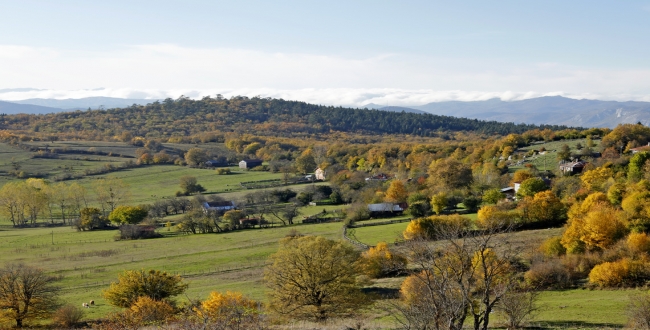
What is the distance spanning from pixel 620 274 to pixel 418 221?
21.9m

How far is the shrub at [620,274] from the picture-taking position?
3547 cm

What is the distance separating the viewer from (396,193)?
76.6m

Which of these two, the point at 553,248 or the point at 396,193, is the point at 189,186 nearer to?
the point at 396,193

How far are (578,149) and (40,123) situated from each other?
178m

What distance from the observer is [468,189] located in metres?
75.5

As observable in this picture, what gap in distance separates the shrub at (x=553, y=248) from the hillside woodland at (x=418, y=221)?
112 mm

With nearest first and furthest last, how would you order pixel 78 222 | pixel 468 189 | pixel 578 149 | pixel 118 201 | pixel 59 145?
pixel 78 222 < pixel 468 189 < pixel 118 201 < pixel 578 149 < pixel 59 145

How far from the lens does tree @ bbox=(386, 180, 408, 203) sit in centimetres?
7556

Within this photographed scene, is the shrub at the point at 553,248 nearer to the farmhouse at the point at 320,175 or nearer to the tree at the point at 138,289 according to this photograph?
the tree at the point at 138,289

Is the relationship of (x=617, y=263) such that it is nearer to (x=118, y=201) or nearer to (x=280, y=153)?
(x=118, y=201)

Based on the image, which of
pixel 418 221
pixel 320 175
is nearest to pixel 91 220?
pixel 418 221

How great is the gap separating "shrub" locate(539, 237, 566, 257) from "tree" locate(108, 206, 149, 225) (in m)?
49.6

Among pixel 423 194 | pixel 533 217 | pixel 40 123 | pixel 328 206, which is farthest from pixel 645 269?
pixel 40 123

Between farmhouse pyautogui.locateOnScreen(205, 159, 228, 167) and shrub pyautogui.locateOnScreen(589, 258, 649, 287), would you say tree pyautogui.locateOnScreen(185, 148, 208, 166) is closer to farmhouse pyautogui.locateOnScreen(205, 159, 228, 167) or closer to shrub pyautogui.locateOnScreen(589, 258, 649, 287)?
farmhouse pyautogui.locateOnScreen(205, 159, 228, 167)
